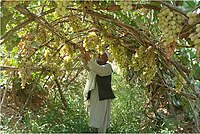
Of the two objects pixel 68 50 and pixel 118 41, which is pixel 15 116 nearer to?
pixel 68 50

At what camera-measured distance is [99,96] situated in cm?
434

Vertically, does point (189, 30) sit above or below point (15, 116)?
above

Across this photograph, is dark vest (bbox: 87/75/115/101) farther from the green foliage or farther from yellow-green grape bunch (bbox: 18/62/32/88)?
yellow-green grape bunch (bbox: 18/62/32/88)

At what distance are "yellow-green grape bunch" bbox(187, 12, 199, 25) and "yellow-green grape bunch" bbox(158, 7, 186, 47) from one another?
7cm

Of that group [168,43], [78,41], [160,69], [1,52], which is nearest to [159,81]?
[160,69]

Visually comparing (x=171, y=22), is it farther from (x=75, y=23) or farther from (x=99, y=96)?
(x=99, y=96)

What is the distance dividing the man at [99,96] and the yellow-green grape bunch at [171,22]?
2.62 meters

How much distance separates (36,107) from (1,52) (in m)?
1.32

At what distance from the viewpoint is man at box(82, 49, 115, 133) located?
4230 millimetres

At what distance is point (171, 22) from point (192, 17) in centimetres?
9

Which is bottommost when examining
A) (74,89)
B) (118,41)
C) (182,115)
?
(182,115)

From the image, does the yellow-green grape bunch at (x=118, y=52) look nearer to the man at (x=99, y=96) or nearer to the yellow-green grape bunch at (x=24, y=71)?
the yellow-green grape bunch at (x=24, y=71)

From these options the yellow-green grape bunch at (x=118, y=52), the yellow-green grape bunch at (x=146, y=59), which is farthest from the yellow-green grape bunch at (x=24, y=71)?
the yellow-green grape bunch at (x=146, y=59)

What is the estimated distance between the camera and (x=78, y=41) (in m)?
3.27
